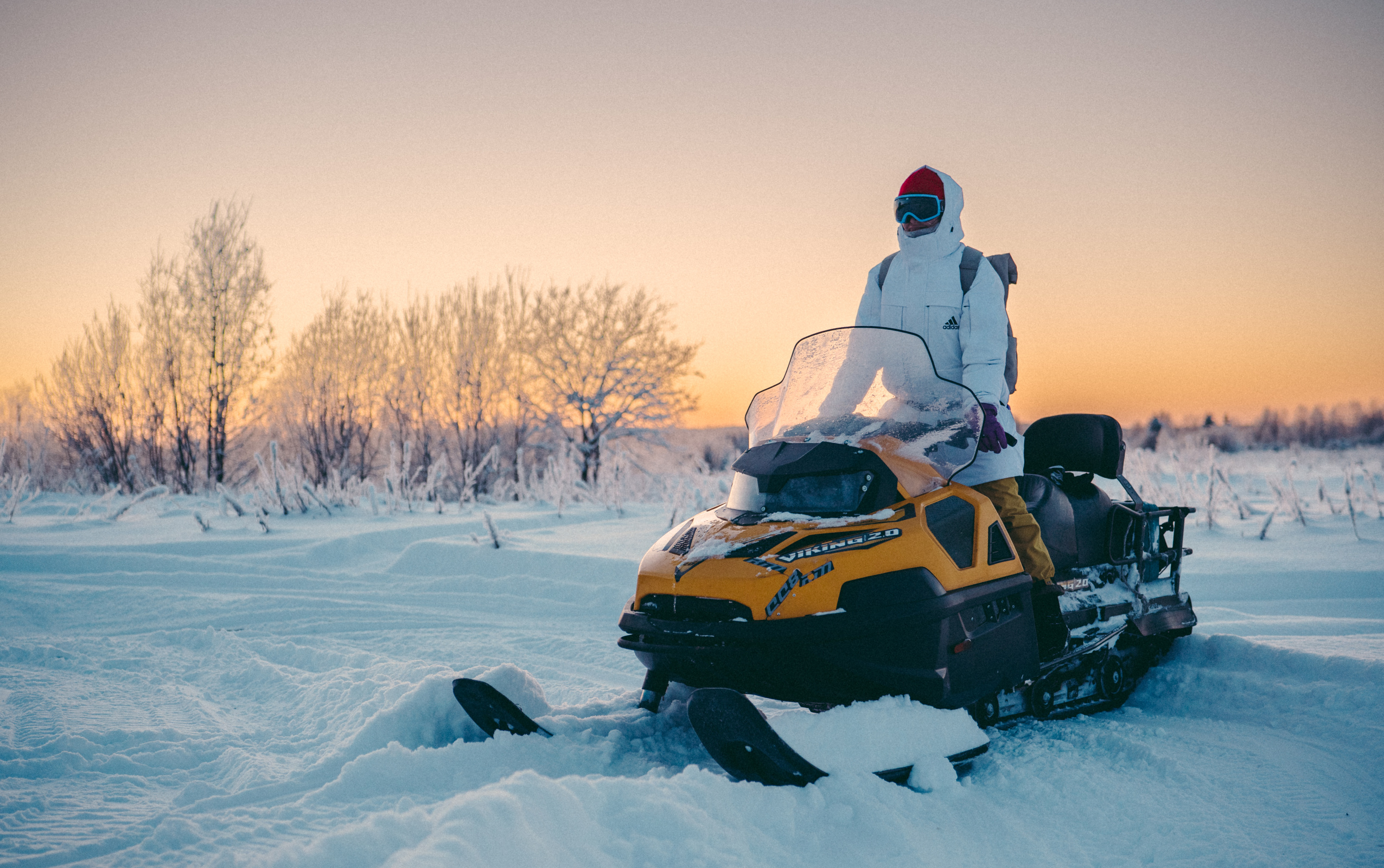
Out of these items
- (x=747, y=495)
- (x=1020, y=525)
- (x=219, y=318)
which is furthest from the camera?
(x=219, y=318)

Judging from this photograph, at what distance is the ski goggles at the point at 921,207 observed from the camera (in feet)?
10.8

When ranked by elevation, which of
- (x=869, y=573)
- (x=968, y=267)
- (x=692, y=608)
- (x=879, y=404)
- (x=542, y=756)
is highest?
(x=968, y=267)

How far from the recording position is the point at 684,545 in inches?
112

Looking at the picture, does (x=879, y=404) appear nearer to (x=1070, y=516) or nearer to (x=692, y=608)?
(x=692, y=608)

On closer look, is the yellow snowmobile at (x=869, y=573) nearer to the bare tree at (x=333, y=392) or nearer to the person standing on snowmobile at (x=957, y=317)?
the person standing on snowmobile at (x=957, y=317)

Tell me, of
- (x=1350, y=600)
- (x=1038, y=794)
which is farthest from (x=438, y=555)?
(x=1350, y=600)

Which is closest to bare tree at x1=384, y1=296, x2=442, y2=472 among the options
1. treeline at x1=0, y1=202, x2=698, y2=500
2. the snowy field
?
treeline at x1=0, y1=202, x2=698, y2=500

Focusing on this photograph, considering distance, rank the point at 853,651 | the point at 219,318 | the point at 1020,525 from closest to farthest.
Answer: the point at 853,651 < the point at 1020,525 < the point at 219,318

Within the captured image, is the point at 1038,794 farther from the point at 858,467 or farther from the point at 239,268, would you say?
the point at 239,268

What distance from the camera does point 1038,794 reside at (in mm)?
2561

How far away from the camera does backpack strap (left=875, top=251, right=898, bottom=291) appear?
11.6 feet

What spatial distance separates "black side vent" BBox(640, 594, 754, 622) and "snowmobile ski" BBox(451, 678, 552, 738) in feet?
1.73

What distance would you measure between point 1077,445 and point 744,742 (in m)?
2.46

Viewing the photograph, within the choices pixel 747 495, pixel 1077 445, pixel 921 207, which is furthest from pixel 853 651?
pixel 1077 445
